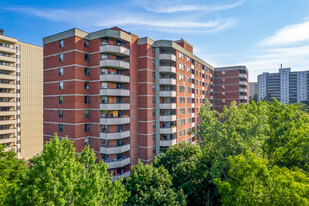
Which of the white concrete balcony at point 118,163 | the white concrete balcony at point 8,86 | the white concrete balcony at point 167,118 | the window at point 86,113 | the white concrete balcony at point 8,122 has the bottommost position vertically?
the white concrete balcony at point 118,163

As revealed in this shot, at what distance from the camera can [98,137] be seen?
1299 inches

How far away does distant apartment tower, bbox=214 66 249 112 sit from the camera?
228 ft

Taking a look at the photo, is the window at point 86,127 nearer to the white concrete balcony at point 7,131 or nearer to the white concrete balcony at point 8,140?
the white concrete balcony at point 7,131

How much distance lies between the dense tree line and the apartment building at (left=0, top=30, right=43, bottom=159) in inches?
1052

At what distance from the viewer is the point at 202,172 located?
2364 cm

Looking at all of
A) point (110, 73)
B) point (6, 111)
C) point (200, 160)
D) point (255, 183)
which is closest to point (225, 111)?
point (200, 160)

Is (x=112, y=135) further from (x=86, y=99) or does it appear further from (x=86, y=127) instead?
(x=86, y=99)

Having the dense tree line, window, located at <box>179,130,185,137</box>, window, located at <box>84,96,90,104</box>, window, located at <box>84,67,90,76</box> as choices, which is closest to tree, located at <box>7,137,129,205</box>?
the dense tree line

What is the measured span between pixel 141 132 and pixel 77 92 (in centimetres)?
1468

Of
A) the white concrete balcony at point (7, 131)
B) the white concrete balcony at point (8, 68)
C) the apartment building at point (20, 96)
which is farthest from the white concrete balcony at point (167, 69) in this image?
the white concrete balcony at point (7, 131)

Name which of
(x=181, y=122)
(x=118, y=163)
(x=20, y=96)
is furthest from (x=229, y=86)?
(x=20, y=96)

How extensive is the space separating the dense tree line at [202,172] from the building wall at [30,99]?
2975cm

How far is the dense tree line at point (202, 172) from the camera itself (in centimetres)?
1302

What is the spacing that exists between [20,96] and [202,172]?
181ft
